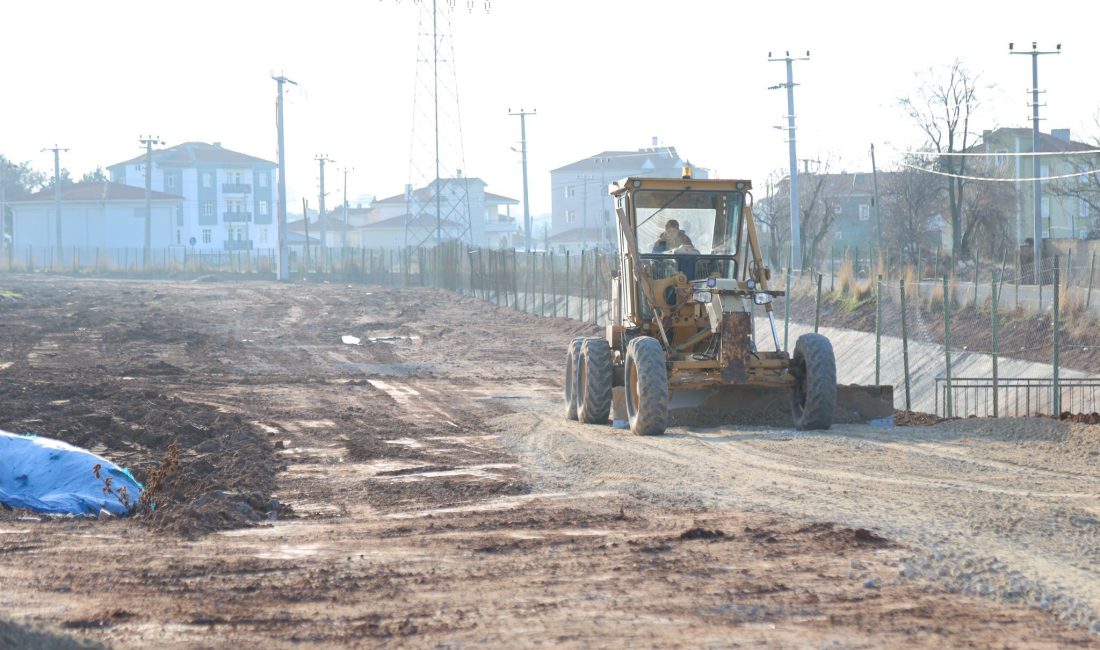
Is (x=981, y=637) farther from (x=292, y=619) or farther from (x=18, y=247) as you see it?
(x=18, y=247)

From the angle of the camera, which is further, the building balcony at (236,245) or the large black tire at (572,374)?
the building balcony at (236,245)

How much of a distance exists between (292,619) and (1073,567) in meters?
4.38

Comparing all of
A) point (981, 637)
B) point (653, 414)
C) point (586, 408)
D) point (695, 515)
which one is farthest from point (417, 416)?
point (981, 637)

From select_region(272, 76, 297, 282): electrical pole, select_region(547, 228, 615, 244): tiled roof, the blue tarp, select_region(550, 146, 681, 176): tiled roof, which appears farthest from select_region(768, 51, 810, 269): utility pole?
select_region(550, 146, 681, 176): tiled roof

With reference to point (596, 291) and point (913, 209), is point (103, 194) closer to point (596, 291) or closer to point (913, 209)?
point (913, 209)

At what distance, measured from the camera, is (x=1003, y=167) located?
2530 inches

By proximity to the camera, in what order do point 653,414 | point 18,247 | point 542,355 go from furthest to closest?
1. point 18,247
2. point 542,355
3. point 653,414

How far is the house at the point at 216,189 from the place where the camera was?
111875mm

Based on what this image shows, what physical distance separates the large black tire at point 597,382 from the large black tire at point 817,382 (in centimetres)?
222

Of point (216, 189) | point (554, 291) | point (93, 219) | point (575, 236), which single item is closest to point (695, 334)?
point (554, 291)

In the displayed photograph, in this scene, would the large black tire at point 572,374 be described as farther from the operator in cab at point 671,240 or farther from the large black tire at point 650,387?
the large black tire at point 650,387

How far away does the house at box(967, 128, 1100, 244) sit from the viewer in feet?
195

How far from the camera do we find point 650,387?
1363cm

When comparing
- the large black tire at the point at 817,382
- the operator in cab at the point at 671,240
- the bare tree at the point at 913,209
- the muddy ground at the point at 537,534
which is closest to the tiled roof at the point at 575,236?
the bare tree at the point at 913,209
